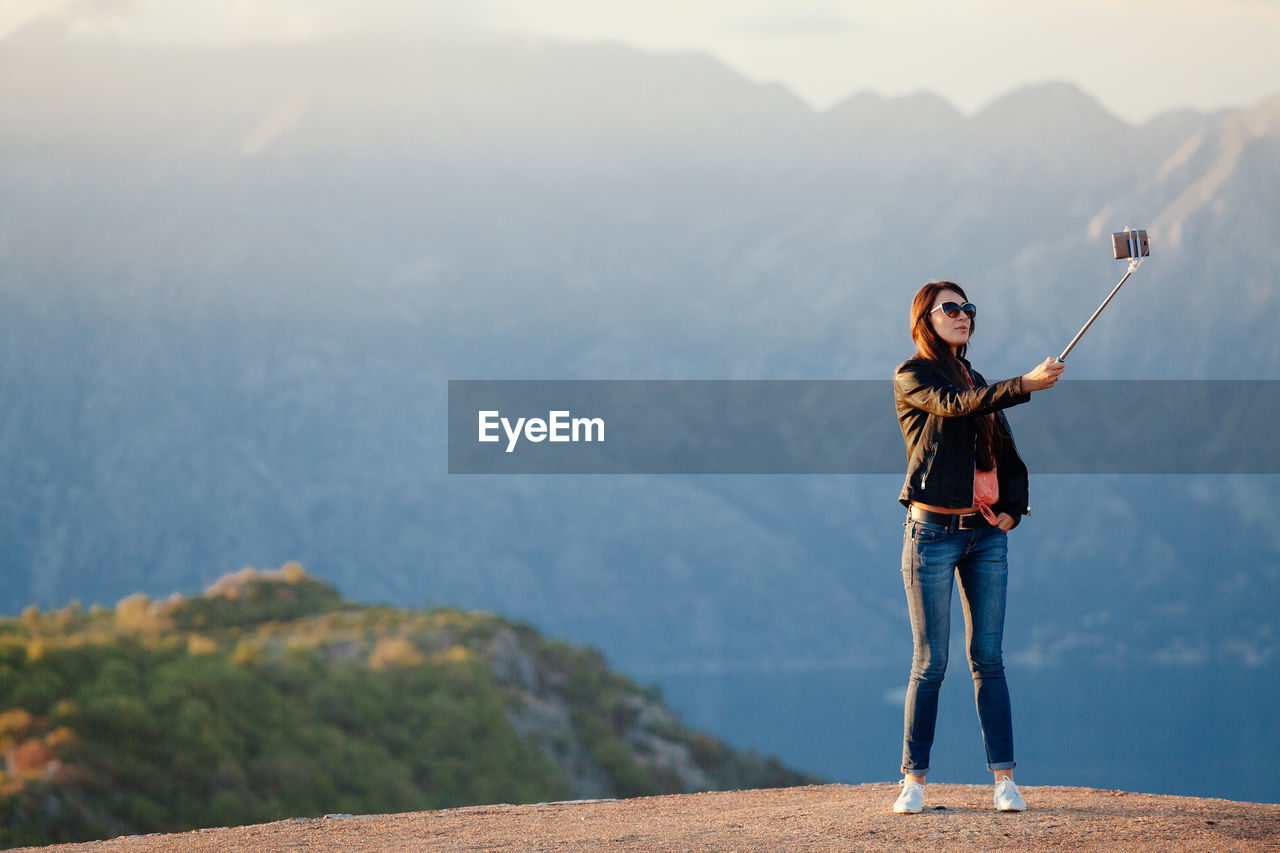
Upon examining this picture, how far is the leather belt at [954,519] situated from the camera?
14.4 feet

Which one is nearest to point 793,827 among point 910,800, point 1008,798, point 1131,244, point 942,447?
point 910,800

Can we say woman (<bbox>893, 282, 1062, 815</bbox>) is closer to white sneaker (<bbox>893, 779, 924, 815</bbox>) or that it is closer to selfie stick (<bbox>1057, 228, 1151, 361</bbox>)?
white sneaker (<bbox>893, 779, 924, 815</bbox>)

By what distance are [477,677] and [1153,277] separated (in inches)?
2527

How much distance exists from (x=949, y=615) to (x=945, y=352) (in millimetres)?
883

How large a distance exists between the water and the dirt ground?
3480cm

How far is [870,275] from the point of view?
77.1 meters

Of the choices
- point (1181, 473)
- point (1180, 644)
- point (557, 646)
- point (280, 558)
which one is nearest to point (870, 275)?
point (1181, 473)

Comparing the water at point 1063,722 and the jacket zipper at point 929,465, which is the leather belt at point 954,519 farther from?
the water at point 1063,722

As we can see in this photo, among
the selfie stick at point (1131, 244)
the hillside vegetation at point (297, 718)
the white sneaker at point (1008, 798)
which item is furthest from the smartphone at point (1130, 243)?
the hillside vegetation at point (297, 718)

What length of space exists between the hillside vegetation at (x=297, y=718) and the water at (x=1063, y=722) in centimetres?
2105

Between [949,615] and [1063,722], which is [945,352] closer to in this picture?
[949,615]

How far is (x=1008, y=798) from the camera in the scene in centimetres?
464

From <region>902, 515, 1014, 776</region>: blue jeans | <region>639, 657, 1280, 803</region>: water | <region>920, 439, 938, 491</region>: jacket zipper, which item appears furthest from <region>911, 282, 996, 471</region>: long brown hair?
<region>639, 657, 1280, 803</region>: water

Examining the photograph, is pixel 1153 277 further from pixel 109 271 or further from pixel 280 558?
pixel 109 271
